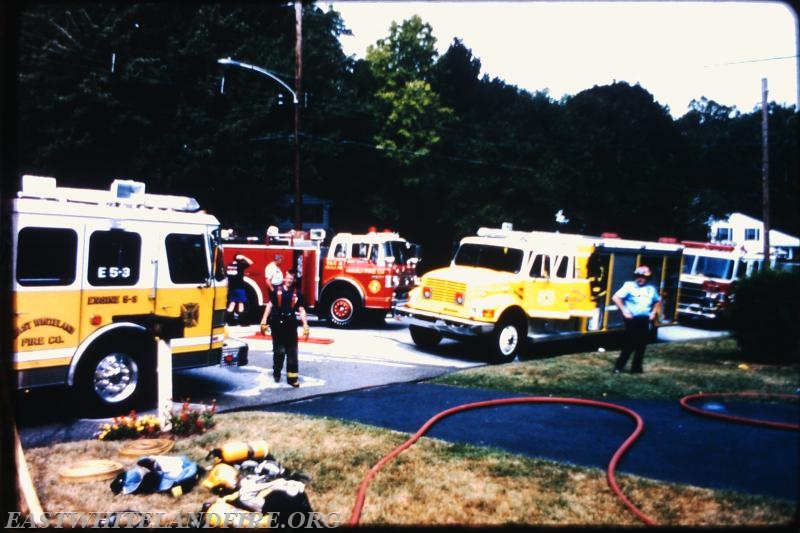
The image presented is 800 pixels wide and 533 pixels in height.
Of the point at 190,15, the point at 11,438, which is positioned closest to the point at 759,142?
Result: the point at 190,15

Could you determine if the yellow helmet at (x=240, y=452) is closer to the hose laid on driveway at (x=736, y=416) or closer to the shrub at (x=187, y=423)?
the shrub at (x=187, y=423)

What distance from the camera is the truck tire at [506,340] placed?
12.6m

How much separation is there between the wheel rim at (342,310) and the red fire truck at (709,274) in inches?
443

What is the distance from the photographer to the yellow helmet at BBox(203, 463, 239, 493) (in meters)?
5.23

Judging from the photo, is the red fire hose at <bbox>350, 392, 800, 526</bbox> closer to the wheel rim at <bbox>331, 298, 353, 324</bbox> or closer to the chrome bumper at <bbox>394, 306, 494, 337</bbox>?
the chrome bumper at <bbox>394, 306, 494, 337</bbox>

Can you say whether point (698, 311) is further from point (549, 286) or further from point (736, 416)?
point (736, 416)

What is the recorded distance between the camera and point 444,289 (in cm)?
Result: 1321

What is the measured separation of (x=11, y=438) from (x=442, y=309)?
9847 millimetres

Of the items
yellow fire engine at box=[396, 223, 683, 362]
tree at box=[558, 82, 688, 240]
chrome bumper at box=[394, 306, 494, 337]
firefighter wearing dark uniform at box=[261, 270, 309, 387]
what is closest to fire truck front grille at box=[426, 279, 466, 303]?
yellow fire engine at box=[396, 223, 683, 362]

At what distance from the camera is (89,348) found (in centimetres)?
775

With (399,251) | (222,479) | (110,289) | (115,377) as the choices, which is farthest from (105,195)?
(399,251)

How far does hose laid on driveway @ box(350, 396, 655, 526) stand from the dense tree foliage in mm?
13287

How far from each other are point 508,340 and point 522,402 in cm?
445

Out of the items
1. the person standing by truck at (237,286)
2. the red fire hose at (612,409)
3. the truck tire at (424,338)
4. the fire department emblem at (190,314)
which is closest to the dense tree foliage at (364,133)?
the person standing by truck at (237,286)
